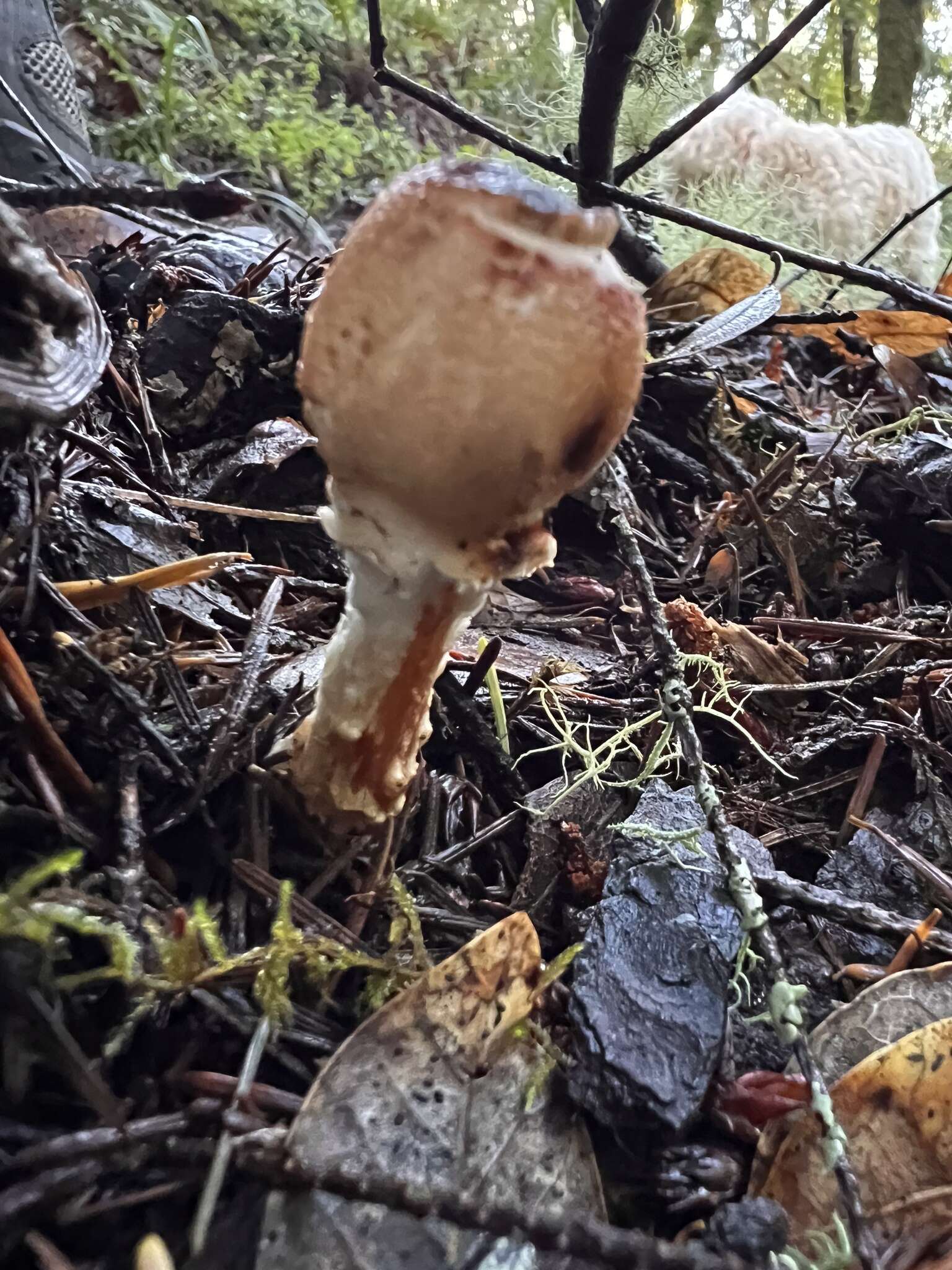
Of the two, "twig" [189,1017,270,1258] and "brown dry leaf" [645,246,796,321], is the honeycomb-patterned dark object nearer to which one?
"brown dry leaf" [645,246,796,321]

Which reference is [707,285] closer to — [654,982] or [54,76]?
[654,982]

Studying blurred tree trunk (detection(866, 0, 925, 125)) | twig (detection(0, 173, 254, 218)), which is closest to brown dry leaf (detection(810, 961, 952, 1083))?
twig (detection(0, 173, 254, 218))

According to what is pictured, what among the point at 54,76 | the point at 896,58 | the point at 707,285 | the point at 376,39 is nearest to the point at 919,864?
the point at 376,39

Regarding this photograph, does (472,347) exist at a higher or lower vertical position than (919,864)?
higher

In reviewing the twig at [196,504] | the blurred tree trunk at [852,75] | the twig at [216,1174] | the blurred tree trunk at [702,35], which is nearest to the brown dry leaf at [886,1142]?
the twig at [216,1174]

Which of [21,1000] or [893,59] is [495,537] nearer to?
[21,1000]

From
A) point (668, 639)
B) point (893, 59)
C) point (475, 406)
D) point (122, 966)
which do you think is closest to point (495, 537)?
point (475, 406)

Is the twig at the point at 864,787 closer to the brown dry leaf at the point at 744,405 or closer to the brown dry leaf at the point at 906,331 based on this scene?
the brown dry leaf at the point at 744,405
